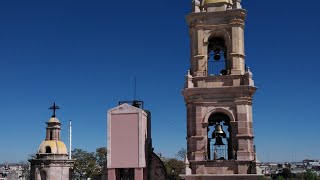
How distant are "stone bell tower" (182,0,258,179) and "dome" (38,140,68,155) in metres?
25.9

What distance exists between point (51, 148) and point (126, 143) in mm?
24073

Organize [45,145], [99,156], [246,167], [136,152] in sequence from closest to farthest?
1. [246,167]
2. [136,152]
3. [45,145]
4. [99,156]

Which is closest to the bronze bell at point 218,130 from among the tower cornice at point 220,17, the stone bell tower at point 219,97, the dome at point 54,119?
the stone bell tower at point 219,97

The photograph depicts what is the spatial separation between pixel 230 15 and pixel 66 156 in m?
29.1

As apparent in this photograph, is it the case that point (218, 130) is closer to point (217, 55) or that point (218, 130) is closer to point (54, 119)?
point (217, 55)

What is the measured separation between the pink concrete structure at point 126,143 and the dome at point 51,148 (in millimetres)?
23230

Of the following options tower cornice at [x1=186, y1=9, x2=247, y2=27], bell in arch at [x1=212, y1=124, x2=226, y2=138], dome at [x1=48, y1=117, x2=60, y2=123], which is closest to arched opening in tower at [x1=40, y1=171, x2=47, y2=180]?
dome at [x1=48, y1=117, x2=60, y2=123]

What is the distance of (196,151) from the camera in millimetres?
26625

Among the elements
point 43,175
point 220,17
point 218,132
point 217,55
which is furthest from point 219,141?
point 43,175

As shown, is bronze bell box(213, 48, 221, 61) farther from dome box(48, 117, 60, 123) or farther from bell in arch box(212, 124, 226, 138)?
dome box(48, 117, 60, 123)

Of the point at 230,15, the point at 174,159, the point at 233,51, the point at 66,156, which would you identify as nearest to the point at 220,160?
the point at 233,51

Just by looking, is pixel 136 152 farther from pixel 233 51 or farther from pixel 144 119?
pixel 233 51

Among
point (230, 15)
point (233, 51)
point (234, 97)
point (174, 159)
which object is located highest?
point (230, 15)

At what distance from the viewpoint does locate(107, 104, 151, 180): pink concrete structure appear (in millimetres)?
27500
